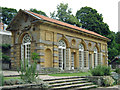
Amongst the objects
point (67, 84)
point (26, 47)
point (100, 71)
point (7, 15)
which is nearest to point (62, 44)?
point (26, 47)

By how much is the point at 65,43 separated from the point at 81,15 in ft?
70.2

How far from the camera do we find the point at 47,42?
55.6 feet

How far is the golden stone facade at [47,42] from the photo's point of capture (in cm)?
1650

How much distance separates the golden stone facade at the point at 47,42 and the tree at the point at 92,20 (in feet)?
48.0

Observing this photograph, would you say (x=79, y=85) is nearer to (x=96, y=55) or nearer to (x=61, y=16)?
(x=96, y=55)

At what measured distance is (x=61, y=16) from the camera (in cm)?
3869

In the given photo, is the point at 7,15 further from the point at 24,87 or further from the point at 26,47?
the point at 24,87

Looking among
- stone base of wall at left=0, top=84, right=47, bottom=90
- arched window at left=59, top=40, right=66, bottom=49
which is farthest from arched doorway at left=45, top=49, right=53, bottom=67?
stone base of wall at left=0, top=84, right=47, bottom=90

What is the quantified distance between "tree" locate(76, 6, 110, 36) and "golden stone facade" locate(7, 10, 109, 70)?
14.6 metres

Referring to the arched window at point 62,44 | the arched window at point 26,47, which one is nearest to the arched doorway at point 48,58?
the arched window at point 26,47

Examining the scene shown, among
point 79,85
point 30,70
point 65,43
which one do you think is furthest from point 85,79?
point 65,43

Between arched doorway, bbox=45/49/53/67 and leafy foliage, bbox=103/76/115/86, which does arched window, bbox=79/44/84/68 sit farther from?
leafy foliage, bbox=103/76/115/86

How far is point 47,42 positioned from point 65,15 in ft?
74.2

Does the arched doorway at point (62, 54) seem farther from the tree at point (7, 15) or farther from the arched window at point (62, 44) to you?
the tree at point (7, 15)
